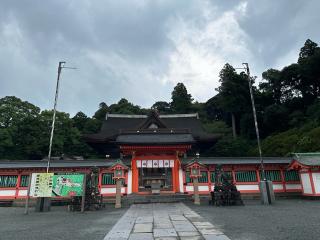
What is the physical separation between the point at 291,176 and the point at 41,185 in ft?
54.8

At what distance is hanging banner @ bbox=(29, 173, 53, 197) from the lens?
11.7m

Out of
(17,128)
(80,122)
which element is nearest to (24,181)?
(17,128)

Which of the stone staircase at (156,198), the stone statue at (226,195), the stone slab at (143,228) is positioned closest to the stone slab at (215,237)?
the stone slab at (143,228)

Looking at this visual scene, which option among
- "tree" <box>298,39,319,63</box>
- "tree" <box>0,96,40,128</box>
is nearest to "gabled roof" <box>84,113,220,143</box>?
"tree" <box>0,96,40,128</box>

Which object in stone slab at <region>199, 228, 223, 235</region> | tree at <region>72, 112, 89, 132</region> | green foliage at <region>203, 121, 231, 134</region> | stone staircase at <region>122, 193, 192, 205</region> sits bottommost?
stone slab at <region>199, 228, 223, 235</region>

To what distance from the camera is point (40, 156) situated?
34.7m

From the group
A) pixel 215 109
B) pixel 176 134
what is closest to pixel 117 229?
pixel 176 134

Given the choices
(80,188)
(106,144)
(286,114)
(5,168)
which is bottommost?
(80,188)

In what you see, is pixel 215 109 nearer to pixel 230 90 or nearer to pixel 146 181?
pixel 230 90

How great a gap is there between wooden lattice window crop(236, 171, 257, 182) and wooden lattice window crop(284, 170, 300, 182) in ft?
7.47

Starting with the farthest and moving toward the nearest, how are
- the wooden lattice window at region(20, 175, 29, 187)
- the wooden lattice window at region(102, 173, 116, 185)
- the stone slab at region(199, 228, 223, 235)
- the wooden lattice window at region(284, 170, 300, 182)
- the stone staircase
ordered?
the wooden lattice window at region(284, 170, 300, 182) < the wooden lattice window at region(102, 173, 116, 185) < the wooden lattice window at region(20, 175, 29, 187) < the stone staircase < the stone slab at region(199, 228, 223, 235)

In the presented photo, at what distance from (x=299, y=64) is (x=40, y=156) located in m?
44.1

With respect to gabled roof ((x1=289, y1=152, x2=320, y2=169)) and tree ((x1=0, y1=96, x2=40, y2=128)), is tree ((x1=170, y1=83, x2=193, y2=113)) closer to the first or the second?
tree ((x1=0, y1=96, x2=40, y2=128))

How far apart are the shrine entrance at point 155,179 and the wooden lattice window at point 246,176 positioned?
509 cm
